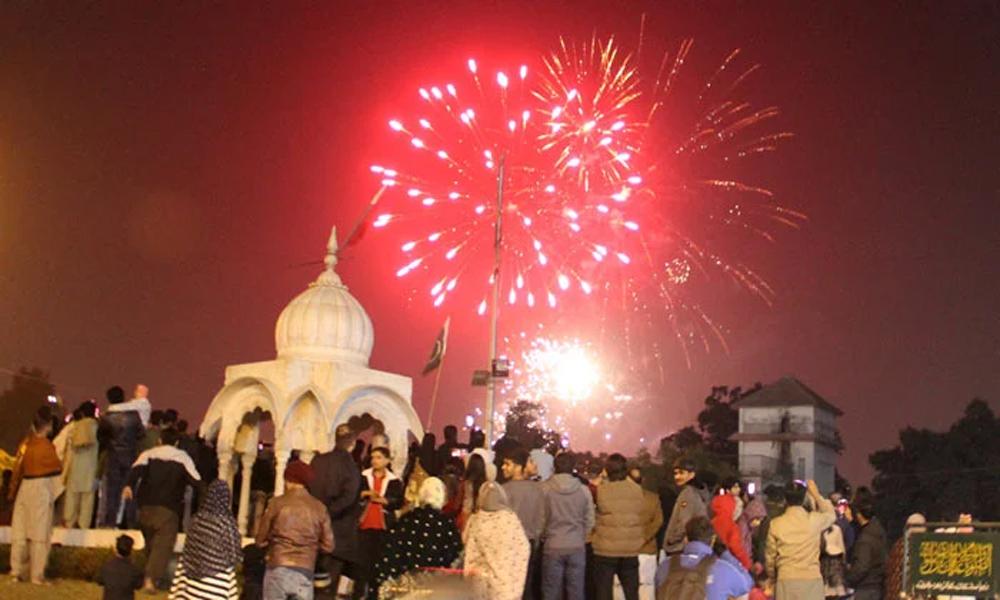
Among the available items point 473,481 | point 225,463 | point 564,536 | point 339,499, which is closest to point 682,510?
point 564,536

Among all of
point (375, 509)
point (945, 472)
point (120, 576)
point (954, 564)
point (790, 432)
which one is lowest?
point (120, 576)

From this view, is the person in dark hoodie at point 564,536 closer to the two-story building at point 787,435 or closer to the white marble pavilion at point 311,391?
the white marble pavilion at point 311,391

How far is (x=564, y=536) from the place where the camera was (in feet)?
43.9

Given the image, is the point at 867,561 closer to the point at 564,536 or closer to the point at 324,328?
the point at 564,536

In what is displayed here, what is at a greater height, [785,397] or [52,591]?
[785,397]

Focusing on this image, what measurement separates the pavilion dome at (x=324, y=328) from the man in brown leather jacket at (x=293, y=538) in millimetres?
11788

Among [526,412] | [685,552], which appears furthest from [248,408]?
[526,412]

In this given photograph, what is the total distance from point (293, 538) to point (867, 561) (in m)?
6.18

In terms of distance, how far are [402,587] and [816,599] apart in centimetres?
376

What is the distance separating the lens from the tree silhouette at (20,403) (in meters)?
52.3

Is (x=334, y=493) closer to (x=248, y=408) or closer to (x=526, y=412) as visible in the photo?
(x=248, y=408)

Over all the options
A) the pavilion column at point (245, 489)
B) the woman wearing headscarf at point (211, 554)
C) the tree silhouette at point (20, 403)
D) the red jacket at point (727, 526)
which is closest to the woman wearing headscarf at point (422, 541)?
the woman wearing headscarf at point (211, 554)

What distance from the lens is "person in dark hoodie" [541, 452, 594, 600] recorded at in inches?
527

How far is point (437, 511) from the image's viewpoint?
12.6 meters
